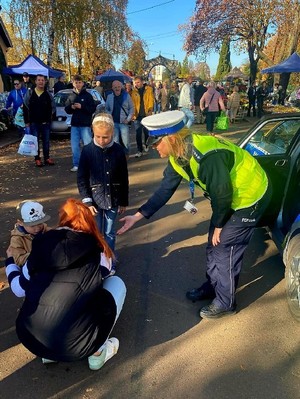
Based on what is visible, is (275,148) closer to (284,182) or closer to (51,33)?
(284,182)

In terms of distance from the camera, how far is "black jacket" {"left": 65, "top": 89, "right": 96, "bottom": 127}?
7.27 m

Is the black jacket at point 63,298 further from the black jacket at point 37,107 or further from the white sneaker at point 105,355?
the black jacket at point 37,107

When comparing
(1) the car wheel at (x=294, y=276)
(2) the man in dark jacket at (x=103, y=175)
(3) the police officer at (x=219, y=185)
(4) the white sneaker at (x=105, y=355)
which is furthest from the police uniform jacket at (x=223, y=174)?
(4) the white sneaker at (x=105, y=355)

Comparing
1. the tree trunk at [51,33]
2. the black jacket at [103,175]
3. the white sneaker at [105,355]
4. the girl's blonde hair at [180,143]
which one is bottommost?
the white sneaker at [105,355]

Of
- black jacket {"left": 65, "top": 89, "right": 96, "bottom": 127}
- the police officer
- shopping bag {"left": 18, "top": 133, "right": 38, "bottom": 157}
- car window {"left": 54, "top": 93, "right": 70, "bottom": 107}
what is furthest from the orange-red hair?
car window {"left": 54, "top": 93, "right": 70, "bottom": 107}

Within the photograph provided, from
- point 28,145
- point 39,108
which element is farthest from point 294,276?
point 39,108

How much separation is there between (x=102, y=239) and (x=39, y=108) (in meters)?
6.04

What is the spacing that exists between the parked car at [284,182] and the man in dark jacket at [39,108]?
4703 mm

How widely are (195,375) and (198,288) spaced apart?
0.98m

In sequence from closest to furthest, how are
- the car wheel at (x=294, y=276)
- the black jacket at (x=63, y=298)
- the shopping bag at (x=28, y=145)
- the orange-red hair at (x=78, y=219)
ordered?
the black jacket at (x=63, y=298), the orange-red hair at (x=78, y=219), the car wheel at (x=294, y=276), the shopping bag at (x=28, y=145)

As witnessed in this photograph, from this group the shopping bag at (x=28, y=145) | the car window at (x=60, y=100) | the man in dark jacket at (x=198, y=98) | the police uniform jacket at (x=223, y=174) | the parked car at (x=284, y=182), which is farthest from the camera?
the man in dark jacket at (x=198, y=98)

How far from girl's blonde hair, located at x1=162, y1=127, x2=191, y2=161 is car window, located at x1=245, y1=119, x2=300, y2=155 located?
84.5 inches

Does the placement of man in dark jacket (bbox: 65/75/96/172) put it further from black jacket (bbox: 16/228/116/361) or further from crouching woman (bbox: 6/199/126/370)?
black jacket (bbox: 16/228/116/361)

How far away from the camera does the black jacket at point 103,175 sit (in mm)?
3451
